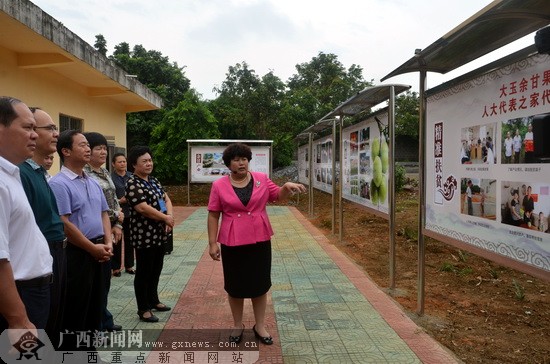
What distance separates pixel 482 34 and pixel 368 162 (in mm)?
3348

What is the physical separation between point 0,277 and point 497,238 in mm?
2987

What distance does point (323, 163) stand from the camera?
1148cm

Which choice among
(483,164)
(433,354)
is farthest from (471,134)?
(433,354)

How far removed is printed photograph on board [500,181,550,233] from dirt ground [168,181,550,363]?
110 cm

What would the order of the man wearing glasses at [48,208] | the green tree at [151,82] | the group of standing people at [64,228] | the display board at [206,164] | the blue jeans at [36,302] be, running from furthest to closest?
1. the green tree at [151,82]
2. the display board at [206,164]
3. the man wearing glasses at [48,208]
4. the blue jeans at [36,302]
5. the group of standing people at [64,228]

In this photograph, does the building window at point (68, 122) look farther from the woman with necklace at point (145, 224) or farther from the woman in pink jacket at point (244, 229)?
the woman in pink jacket at point (244, 229)

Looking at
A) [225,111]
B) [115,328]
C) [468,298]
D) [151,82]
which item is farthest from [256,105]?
[115,328]

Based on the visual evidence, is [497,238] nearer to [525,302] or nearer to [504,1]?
[504,1]

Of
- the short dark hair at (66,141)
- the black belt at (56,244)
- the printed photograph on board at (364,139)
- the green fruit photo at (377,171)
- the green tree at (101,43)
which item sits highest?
the green tree at (101,43)

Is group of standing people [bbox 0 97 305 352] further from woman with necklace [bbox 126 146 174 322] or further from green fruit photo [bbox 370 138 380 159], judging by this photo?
green fruit photo [bbox 370 138 380 159]

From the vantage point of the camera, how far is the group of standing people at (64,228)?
1845 millimetres

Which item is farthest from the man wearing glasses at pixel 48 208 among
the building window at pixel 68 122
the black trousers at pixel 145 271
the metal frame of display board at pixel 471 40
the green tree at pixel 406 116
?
the green tree at pixel 406 116

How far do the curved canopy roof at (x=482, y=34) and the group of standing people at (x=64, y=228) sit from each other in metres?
2.52

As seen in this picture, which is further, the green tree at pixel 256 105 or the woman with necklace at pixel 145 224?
the green tree at pixel 256 105
